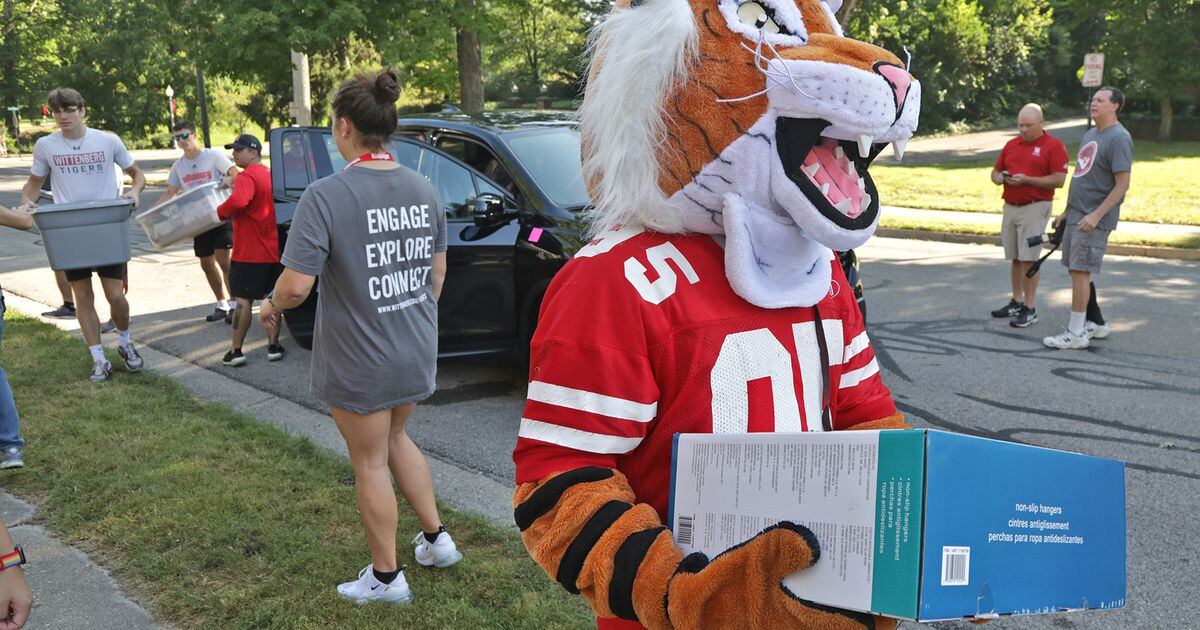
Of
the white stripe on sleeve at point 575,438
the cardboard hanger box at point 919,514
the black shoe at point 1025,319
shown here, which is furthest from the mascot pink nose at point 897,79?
the black shoe at point 1025,319

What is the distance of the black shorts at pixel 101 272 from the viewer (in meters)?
6.29

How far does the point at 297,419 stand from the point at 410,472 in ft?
7.73

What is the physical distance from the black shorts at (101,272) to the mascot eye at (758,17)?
19.5ft

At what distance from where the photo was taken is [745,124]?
1573mm

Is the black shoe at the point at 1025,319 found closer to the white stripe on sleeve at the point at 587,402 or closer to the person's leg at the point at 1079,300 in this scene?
the person's leg at the point at 1079,300

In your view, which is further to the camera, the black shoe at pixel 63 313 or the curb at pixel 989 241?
the curb at pixel 989 241

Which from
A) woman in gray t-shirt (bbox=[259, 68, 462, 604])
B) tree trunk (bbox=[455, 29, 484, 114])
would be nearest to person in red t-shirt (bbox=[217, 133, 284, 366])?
woman in gray t-shirt (bbox=[259, 68, 462, 604])

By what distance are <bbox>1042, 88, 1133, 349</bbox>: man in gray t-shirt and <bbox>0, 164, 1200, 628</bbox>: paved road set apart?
0.29 metres

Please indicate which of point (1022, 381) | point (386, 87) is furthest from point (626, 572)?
point (1022, 381)

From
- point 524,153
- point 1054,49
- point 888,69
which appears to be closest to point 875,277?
point 524,153

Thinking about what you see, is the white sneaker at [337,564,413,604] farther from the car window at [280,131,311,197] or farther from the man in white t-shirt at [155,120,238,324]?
the man in white t-shirt at [155,120,238,324]

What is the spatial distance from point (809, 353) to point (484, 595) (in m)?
2.12

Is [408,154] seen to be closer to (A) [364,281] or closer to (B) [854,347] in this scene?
(A) [364,281]

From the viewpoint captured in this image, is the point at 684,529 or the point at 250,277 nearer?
the point at 684,529
